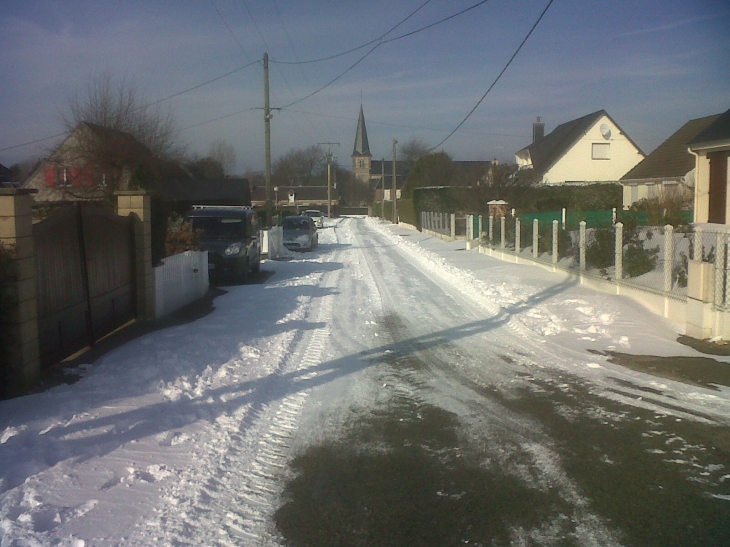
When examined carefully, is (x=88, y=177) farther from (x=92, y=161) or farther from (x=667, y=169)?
(x=667, y=169)

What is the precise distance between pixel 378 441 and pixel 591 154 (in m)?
46.3

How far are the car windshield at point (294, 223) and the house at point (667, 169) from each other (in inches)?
602

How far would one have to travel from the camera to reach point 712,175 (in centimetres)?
2236

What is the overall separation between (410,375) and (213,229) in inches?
454

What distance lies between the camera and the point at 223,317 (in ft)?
41.7

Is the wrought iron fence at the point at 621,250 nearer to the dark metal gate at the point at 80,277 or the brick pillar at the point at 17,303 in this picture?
the dark metal gate at the point at 80,277

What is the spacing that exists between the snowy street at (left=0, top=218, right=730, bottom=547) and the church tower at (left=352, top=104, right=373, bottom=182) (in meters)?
128

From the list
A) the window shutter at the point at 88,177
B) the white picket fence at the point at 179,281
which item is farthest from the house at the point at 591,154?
the white picket fence at the point at 179,281

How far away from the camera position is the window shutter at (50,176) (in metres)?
32.5

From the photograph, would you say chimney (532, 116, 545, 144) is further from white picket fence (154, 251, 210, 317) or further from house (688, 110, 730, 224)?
white picket fence (154, 251, 210, 317)

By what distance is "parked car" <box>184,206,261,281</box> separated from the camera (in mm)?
18484

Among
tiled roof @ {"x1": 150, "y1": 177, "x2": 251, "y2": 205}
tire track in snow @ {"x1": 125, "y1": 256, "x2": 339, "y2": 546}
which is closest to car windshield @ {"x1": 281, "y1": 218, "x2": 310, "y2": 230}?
tiled roof @ {"x1": 150, "y1": 177, "x2": 251, "y2": 205}

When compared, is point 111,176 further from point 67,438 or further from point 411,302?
point 67,438

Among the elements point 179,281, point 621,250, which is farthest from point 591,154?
point 179,281
